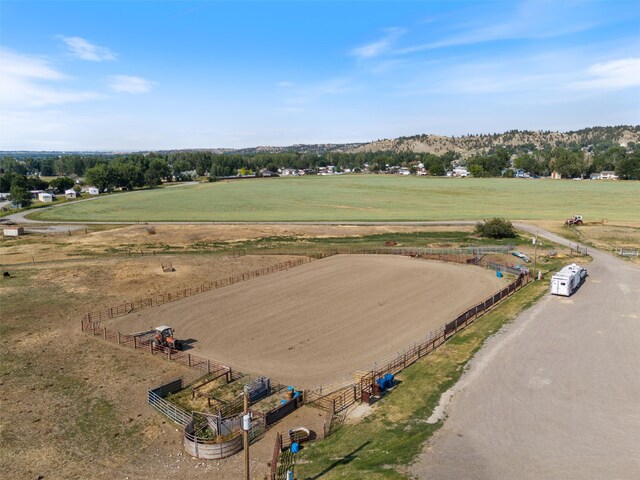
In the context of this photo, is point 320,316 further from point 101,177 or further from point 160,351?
point 101,177

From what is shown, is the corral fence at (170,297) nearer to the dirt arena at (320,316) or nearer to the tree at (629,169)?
the dirt arena at (320,316)

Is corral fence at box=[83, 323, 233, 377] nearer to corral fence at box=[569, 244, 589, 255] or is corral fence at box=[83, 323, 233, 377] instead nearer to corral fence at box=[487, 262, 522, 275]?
corral fence at box=[487, 262, 522, 275]

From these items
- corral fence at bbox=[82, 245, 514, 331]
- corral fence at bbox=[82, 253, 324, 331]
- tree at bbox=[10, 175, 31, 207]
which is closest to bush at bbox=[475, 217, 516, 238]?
corral fence at bbox=[82, 245, 514, 331]

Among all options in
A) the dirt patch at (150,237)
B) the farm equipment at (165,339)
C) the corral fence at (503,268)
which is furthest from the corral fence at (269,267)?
the dirt patch at (150,237)

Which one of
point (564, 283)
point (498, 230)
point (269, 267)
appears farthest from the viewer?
point (498, 230)

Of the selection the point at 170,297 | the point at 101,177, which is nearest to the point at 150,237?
the point at 170,297

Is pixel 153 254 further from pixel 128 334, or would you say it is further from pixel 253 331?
pixel 253 331
